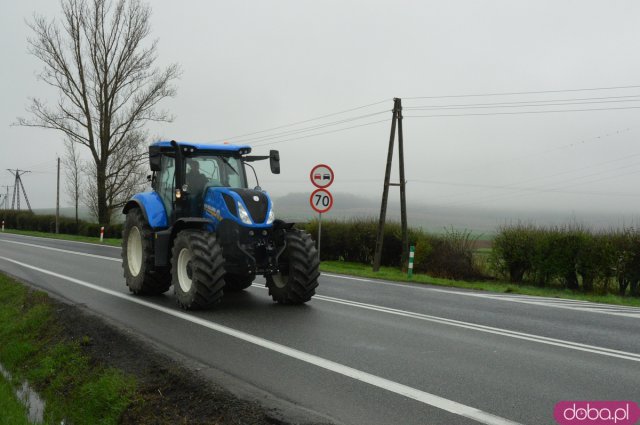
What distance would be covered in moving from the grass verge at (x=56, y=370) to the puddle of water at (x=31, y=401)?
0.05 meters

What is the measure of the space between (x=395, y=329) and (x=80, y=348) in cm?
377

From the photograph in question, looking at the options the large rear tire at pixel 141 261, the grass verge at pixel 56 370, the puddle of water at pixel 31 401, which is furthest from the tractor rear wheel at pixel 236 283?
the puddle of water at pixel 31 401

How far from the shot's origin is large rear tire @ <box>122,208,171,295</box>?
959cm

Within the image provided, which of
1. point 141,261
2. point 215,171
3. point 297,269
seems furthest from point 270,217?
point 141,261

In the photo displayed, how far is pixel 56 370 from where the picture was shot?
6344 mm

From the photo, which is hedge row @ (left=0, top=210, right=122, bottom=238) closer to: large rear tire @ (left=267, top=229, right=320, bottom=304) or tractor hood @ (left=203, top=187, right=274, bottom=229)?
tractor hood @ (left=203, top=187, right=274, bottom=229)

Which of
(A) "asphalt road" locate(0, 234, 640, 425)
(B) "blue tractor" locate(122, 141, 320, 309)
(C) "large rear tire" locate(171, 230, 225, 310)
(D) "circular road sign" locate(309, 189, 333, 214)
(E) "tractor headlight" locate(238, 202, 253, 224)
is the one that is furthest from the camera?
(D) "circular road sign" locate(309, 189, 333, 214)

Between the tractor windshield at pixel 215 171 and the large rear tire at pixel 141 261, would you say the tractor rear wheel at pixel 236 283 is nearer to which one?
the large rear tire at pixel 141 261

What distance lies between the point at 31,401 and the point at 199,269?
2666 millimetres

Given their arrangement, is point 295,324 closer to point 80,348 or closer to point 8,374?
point 80,348

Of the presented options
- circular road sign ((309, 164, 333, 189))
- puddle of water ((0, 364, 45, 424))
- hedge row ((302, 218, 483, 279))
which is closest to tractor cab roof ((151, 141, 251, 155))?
puddle of water ((0, 364, 45, 424))

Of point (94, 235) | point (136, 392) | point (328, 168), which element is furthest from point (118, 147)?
point (136, 392)

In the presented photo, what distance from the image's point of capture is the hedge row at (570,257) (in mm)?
19484

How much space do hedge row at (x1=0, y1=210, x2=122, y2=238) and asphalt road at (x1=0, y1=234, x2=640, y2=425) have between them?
27342 mm
